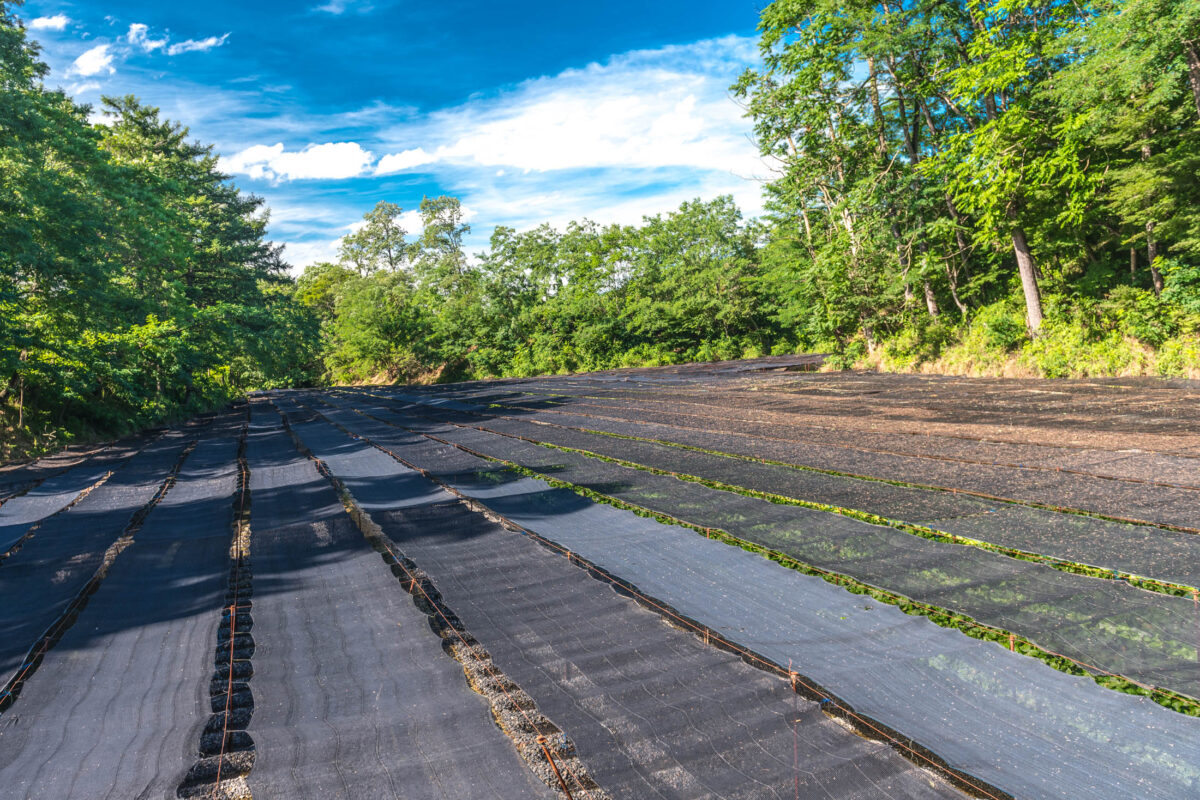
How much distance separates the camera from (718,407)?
1084 centimetres

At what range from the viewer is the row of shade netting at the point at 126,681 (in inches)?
79.2

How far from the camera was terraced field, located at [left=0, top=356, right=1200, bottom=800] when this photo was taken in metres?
1.93


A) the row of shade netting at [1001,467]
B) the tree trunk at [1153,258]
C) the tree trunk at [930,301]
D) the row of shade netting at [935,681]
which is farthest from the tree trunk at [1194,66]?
the row of shade netting at [935,681]

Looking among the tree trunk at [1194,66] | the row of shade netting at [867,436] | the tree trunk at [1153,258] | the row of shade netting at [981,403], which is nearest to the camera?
the row of shade netting at [867,436]

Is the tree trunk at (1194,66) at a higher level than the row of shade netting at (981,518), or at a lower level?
higher

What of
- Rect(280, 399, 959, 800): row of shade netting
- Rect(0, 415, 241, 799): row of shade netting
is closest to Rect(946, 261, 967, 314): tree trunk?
Rect(280, 399, 959, 800): row of shade netting

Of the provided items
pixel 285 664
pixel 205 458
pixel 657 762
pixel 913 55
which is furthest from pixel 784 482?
pixel 913 55

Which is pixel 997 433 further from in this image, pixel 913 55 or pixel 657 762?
pixel 913 55

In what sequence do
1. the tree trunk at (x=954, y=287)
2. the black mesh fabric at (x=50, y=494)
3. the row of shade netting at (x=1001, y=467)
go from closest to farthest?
1. the row of shade netting at (x=1001, y=467)
2. the black mesh fabric at (x=50, y=494)
3. the tree trunk at (x=954, y=287)

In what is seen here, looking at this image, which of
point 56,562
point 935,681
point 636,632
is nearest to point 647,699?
point 636,632

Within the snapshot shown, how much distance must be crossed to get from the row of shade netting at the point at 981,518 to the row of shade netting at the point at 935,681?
1.29 m

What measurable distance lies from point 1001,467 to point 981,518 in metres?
1.57

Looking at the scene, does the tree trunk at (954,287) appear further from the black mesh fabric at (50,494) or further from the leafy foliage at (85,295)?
the leafy foliage at (85,295)

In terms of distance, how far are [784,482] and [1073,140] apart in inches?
401
